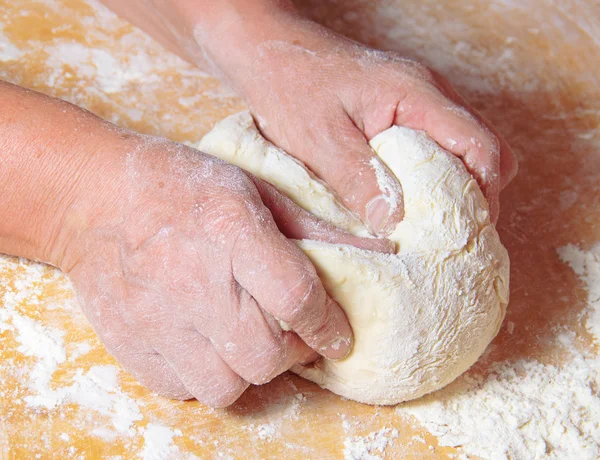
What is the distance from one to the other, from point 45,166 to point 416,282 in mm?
785

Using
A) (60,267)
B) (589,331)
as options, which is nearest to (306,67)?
(60,267)

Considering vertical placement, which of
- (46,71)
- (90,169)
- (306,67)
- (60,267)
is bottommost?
(60,267)

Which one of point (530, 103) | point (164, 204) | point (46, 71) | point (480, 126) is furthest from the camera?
point (530, 103)

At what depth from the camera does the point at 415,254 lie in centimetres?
126

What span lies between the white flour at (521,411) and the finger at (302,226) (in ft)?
1.21

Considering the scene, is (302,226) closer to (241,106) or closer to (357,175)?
(357,175)

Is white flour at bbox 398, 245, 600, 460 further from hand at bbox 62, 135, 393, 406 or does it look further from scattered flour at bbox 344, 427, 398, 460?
hand at bbox 62, 135, 393, 406

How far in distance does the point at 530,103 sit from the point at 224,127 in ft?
3.49

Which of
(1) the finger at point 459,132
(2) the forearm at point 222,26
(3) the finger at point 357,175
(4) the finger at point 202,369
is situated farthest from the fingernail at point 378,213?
(2) the forearm at point 222,26

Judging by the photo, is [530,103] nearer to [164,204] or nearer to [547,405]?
[547,405]

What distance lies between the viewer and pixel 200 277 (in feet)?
3.76

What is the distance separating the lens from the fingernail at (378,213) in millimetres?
1357

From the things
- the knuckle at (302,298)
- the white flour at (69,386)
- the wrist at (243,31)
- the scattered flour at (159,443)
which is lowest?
the white flour at (69,386)

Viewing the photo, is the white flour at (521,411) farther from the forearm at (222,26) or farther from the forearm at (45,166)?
the forearm at (222,26)
